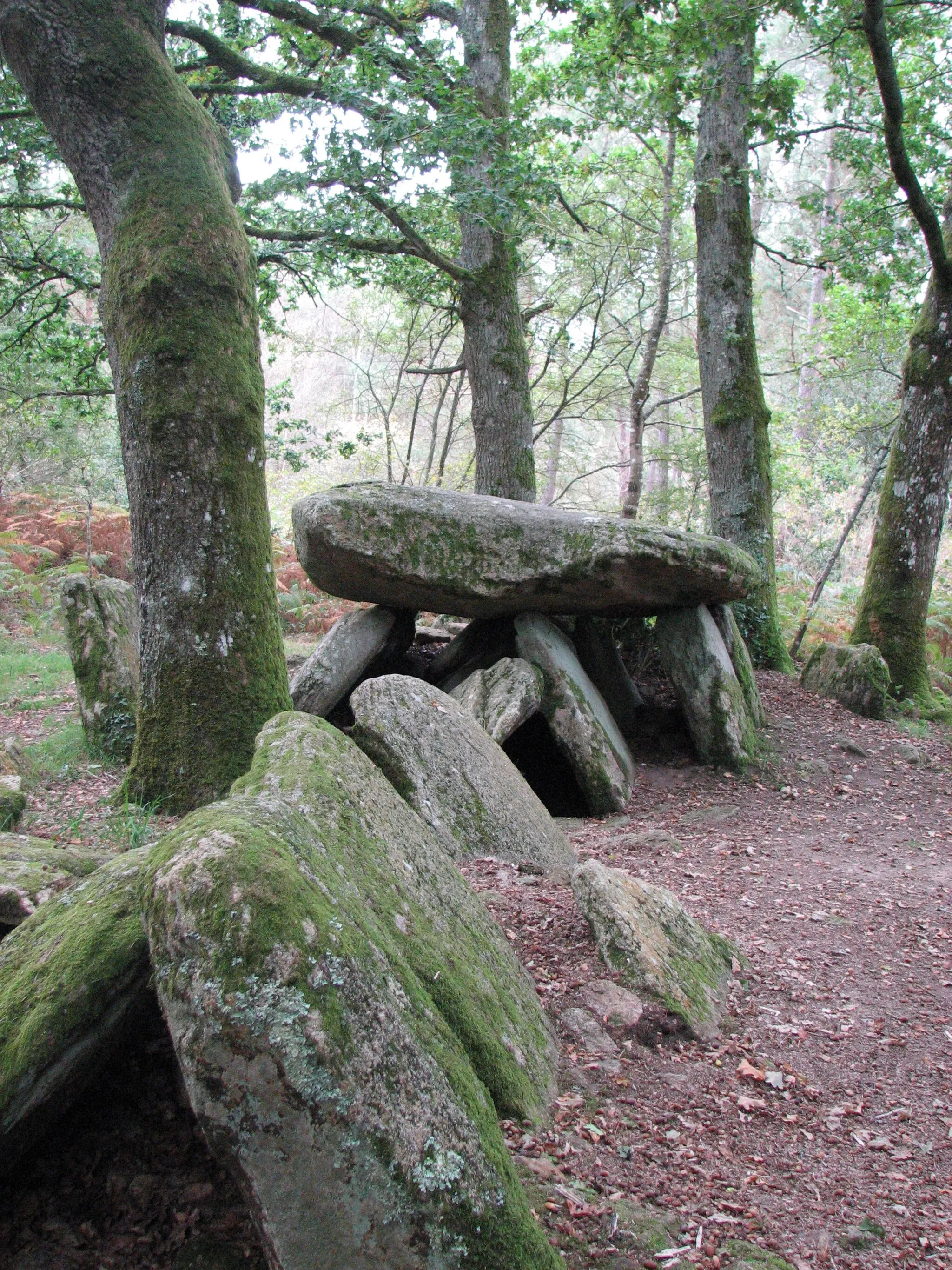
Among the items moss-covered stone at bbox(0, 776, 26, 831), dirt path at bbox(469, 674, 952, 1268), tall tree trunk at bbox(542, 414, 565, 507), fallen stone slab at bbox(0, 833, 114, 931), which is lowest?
dirt path at bbox(469, 674, 952, 1268)

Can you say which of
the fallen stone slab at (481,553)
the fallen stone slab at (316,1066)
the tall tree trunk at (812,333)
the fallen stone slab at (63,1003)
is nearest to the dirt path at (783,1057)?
the fallen stone slab at (316,1066)

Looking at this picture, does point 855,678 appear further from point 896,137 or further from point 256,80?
point 256,80

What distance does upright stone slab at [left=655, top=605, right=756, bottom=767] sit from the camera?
7.13 m

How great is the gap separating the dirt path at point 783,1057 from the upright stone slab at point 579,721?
0.37 m

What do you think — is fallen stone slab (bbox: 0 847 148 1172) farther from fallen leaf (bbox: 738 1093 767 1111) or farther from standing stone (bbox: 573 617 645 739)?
standing stone (bbox: 573 617 645 739)

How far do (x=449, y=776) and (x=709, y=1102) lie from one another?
2.46m

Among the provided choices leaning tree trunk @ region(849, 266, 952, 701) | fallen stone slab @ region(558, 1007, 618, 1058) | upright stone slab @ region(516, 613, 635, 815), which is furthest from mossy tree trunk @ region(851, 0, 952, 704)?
fallen stone slab @ region(558, 1007, 618, 1058)

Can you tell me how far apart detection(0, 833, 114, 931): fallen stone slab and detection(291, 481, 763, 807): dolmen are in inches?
122

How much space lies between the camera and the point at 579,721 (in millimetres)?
6668

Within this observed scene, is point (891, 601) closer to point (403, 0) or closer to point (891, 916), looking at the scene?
point (891, 916)

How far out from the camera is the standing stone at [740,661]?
307 inches

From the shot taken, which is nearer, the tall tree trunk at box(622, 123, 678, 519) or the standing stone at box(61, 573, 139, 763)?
the standing stone at box(61, 573, 139, 763)

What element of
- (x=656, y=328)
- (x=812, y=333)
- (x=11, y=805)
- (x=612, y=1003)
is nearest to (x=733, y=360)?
(x=656, y=328)

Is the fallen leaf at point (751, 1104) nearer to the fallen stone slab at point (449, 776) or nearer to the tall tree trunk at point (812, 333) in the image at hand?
the fallen stone slab at point (449, 776)
